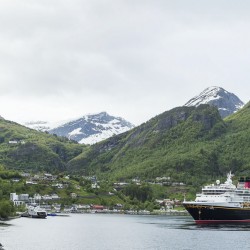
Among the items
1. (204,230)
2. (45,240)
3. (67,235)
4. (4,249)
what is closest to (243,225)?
(204,230)

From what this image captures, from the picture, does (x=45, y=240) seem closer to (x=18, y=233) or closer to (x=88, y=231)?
(x=18, y=233)

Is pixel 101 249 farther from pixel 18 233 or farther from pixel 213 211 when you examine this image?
pixel 213 211

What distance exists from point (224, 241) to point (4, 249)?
52.7 metres

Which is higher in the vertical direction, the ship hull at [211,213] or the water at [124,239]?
the ship hull at [211,213]

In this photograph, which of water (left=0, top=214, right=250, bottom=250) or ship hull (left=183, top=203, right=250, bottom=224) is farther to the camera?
ship hull (left=183, top=203, right=250, bottom=224)

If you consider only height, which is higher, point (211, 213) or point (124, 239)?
point (211, 213)

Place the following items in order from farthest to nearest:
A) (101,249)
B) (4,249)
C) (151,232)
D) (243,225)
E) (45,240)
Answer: (243,225)
(151,232)
(45,240)
(101,249)
(4,249)

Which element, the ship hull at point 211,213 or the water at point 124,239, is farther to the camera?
the ship hull at point 211,213

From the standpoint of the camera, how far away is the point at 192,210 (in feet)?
645

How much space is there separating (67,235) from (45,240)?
1644 cm

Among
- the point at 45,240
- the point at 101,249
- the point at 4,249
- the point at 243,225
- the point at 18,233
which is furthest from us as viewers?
the point at 243,225

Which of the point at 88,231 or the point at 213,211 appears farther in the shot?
the point at 213,211

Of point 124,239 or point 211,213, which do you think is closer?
point 124,239

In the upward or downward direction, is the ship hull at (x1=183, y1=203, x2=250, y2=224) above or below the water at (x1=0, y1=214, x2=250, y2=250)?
above
